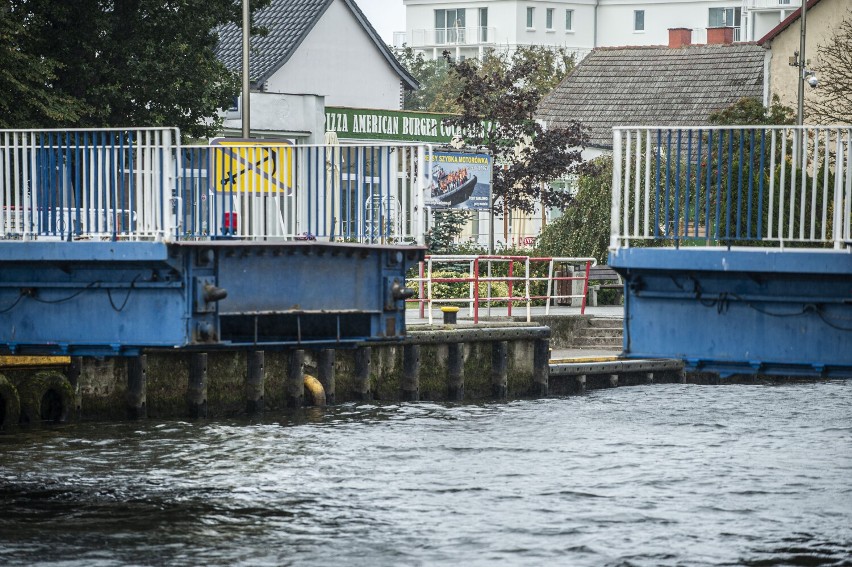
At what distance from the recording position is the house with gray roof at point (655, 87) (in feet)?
200

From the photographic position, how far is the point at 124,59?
1257 inches

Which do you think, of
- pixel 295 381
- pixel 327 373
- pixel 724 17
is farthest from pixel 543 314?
pixel 724 17

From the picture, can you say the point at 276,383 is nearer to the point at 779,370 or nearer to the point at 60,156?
the point at 60,156

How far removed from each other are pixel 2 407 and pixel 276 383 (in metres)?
5.03

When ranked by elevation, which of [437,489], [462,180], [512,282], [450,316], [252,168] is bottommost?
[437,489]

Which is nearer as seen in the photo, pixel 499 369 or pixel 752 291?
pixel 752 291

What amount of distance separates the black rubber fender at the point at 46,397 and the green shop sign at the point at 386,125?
23.7m

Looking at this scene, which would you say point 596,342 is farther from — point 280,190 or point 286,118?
point 280,190

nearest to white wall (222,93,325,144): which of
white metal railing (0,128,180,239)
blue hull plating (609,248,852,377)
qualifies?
white metal railing (0,128,180,239)

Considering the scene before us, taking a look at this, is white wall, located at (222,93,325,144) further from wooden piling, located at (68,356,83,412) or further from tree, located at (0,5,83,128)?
wooden piling, located at (68,356,83,412)

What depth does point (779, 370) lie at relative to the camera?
58.9 feet

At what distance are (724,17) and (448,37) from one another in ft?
52.4

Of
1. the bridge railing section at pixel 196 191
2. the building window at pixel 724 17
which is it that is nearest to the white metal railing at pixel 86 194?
the bridge railing section at pixel 196 191

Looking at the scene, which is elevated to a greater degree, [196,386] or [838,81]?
[838,81]
